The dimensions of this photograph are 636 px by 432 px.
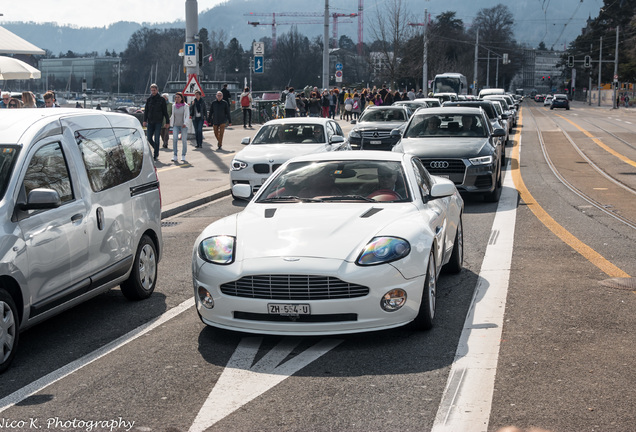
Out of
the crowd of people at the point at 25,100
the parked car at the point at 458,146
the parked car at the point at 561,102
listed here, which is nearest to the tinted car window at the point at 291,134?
the parked car at the point at 458,146

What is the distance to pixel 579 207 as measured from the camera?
47.0 feet

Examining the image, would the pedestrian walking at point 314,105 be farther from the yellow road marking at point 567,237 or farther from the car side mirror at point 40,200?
the car side mirror at point 40,200

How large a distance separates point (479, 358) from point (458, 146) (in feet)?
32.0

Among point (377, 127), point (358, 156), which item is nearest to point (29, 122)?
point (358, 156)

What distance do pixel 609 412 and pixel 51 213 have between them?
3957 millimetres

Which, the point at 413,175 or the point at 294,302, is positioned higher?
the point at 413,175

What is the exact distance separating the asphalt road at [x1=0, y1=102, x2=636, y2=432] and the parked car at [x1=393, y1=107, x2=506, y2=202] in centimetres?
568

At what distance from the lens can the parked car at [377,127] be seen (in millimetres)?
24734

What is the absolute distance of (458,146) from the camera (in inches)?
595

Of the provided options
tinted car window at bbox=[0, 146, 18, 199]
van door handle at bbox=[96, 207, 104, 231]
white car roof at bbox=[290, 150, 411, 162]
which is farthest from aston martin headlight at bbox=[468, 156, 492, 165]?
tinted car window at bbox=[0, 146, 18, 199]

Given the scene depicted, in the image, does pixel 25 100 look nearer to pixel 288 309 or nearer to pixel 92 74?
pixel 288 309

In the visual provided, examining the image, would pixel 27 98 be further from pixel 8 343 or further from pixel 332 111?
pixel 332 111

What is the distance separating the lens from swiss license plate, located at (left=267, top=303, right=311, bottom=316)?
5.84 meters

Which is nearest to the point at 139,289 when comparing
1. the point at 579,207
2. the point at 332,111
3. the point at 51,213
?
the point at 51,213
